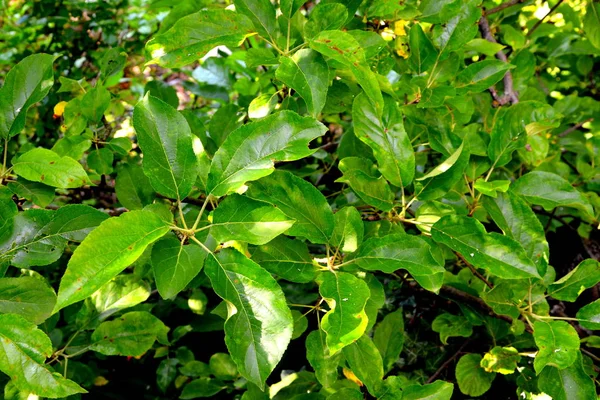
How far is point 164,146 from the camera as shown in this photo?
2.88ft

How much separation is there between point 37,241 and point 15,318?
20 cm

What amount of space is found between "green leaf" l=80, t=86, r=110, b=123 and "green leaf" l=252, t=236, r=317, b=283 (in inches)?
22.4

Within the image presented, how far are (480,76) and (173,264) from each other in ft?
2.71

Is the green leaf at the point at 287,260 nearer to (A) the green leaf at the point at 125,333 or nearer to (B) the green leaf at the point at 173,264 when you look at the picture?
(B) the green leaf at the point at 173,264

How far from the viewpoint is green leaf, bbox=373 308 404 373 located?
1358mm

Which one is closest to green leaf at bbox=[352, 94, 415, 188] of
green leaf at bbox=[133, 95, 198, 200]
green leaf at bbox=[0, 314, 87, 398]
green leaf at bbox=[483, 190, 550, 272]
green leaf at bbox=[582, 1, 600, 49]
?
green leaf at bbox=[483, 190, 550, 272]

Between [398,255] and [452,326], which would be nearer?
[398,255]

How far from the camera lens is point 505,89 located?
5.31ft

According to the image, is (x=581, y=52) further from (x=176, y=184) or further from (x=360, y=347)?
(x=176, y=184)

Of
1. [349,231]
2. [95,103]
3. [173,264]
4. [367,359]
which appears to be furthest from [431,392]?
[95,103]

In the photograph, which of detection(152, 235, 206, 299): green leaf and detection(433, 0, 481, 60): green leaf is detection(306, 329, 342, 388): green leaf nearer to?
detection(152, 235, 206, 299): green leaf

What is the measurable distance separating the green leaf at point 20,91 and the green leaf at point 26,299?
12.2 inches

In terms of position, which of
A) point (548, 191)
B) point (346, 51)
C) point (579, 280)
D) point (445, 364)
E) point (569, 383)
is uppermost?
point (346, 51)

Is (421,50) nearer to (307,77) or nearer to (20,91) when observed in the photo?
(307,77)
